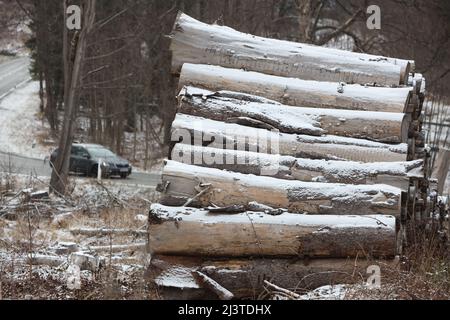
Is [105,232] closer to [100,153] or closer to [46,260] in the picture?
[46,260]

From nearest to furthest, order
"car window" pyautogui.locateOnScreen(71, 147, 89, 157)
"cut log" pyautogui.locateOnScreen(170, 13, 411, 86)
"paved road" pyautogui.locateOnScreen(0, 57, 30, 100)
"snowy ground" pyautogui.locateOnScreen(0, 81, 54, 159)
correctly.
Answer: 1. "cut log" pyautogui.locateOnScreen(170, 13, 411, 86)
2. "car window" pyautogui.locateOnScreen(71, 147, 89, 157)
3. "snowy ground" pyautogui.locateOnScreen(0, 81, 54, 159)
4. "paved road" pyautogui.locateOnScreen(0, 57, 30, 100)

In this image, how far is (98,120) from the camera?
33906 millimetres

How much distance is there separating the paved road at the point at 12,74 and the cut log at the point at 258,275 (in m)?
41.3

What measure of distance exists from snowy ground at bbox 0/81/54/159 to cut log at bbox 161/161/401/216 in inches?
980

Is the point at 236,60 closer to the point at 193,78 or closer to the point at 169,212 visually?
the point at 193,78

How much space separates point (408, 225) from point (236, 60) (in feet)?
9.20

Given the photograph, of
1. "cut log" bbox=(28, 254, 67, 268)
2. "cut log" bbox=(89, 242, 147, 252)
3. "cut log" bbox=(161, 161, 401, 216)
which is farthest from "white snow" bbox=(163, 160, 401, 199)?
"cut log" bbox=(89, 242, 147, 252)

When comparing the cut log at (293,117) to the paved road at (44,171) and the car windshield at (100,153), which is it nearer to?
the paved road at (44,171)

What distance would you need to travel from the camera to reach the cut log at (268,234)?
6.12 m

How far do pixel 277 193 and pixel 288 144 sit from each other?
805mm

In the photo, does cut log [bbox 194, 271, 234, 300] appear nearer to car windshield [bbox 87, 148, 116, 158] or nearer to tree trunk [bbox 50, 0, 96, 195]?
tree trunk [bbox 50, 0, 96, 195]

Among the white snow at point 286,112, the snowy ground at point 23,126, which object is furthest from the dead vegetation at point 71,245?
the snowy ground at point 23,126

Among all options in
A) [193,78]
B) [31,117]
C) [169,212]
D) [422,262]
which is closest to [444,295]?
[422,262]

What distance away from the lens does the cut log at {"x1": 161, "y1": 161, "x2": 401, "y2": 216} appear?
636 centimetres
